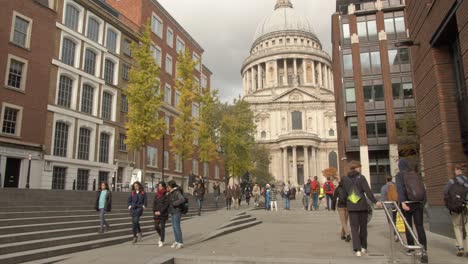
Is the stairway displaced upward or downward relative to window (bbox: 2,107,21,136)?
downward

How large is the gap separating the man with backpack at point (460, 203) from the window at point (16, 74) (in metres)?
23.2

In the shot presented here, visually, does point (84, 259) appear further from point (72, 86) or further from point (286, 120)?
point (286, 120)

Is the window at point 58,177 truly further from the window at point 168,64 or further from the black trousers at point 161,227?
the black trousers at point 161,227

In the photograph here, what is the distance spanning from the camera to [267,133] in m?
82.6

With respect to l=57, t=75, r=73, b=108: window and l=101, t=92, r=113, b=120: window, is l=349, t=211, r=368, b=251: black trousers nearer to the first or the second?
l=57, t=75, r=73, b=108: window

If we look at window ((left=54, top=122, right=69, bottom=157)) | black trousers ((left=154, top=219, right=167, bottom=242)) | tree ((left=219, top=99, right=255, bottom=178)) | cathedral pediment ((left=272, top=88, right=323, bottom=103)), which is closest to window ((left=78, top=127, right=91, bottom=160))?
window ((left=54, top=122, right=69, bottom=157))

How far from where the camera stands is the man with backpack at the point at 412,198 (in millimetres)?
7670

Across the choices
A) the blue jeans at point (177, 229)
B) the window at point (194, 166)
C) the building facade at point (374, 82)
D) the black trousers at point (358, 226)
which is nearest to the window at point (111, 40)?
the window at point (194, 166)

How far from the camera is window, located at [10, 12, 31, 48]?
22375 mm

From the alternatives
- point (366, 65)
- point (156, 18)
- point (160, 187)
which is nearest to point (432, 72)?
point (160, 187)

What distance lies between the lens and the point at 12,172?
2197 cm

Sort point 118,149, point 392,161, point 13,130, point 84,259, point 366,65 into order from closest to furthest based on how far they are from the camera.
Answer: point 84,259 < point 13,130 < point 118,149 < point 392,161 < point 366,65

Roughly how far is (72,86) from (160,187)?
19.9 m

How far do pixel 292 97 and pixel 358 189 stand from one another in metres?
76.6
